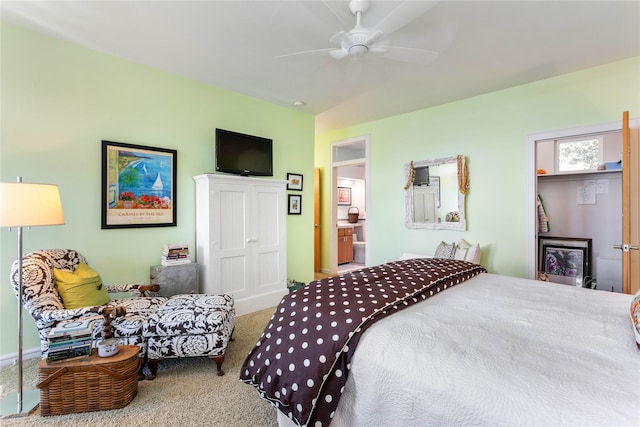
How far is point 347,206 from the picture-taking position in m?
7.53

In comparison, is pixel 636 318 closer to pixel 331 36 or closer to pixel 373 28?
pixel 373 28

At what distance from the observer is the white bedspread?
2.90ft

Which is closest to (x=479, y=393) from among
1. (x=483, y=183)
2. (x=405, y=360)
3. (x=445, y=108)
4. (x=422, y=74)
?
(x=405, y=360)

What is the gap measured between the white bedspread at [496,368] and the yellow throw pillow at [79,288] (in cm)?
174

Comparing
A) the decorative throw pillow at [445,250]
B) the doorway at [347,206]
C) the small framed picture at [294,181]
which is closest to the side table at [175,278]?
the small framed picture at [294,181]

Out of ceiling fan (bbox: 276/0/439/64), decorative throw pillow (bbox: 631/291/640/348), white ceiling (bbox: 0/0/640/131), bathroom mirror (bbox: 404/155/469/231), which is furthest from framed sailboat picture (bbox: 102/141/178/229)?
decorative throw pillow (bbox: 631/291/640/348)

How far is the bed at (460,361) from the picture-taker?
0.91 metres

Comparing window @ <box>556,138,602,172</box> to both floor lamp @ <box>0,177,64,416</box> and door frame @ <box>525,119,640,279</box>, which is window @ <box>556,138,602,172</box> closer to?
door frame @ <box>525,119,640,279</box>

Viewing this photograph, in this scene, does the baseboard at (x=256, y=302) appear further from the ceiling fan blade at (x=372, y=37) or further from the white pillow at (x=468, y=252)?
the ceiling fan blade at (x=372, y=37)

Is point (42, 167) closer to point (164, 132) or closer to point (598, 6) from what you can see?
point (164, 132)

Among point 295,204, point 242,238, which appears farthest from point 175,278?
point 295,204

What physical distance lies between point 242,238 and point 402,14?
2622 millimetres

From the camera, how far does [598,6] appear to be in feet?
6.91

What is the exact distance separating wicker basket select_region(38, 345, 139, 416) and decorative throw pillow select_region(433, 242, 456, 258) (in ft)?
10.8
